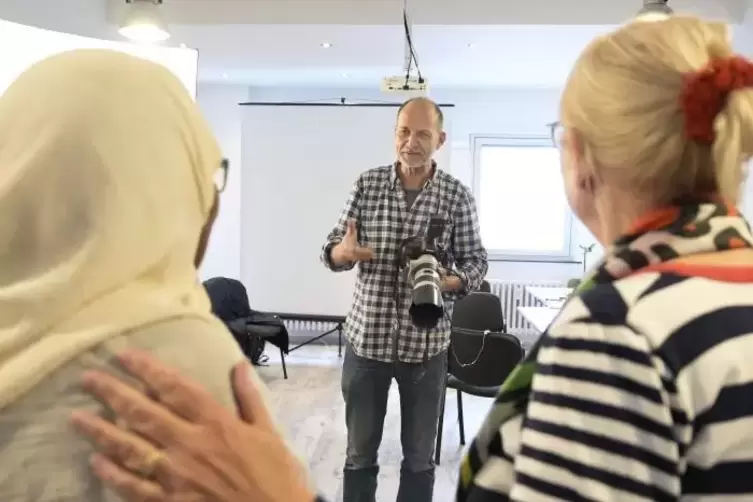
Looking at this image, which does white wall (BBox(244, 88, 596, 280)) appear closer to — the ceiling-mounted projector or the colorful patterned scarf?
the ceiling-mounted projector

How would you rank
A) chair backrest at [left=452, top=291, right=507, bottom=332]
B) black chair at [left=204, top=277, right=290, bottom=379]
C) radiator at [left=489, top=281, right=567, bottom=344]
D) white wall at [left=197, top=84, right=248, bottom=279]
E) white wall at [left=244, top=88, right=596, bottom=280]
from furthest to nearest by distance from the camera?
white wall at [left=197, top=84, right=248, bottom=279]
white wall at [left=244, top=88, right=596, bottom=280]
radiator at [left=489, top=281, right=567, bottom=344]
black chair at [left=204, top=277, right=290, bottom=379]
chair backrest at [left=452, top=291, right=507, bottom=332]

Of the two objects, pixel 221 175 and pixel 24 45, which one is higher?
pixel 24 45

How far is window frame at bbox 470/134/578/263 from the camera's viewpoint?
6.37 m

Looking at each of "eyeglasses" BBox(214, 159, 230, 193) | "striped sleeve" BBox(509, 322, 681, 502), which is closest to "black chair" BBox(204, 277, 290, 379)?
"eyeglasses" BBox(214, 159, 230, 193)

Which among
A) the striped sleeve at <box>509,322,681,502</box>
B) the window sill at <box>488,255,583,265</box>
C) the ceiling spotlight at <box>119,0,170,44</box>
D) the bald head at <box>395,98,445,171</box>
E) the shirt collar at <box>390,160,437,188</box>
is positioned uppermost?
the ceiling spotlight at <box>119,0,170,44</box>

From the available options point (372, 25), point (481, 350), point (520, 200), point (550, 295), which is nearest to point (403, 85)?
point (372, 25)

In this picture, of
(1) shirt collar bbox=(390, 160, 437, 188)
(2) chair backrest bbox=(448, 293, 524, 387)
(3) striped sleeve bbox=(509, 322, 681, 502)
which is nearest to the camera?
(3) striped sleeve bbox=(509, 322, 681, 502)

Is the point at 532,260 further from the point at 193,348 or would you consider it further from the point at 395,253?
the point at 193,348

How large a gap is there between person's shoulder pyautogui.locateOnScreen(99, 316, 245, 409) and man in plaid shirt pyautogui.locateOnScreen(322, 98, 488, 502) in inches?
60.0

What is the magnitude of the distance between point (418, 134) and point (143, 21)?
4.72 feet

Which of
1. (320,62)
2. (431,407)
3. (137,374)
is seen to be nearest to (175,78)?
(137,374)

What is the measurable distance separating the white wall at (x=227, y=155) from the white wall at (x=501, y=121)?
3.02ft

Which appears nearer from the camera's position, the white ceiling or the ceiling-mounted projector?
the ceiling-mounted projector

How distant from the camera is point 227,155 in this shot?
650 cm
